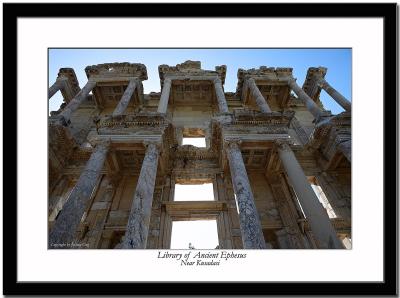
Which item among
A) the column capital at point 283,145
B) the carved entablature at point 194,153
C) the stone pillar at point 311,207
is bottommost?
the stone pillar at point 311,207

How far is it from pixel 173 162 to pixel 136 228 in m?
6.34

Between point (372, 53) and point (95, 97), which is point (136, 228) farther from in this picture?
point (95, 97)

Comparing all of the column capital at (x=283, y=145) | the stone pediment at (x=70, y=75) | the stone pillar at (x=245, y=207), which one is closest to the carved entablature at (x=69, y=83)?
the stone pediment at (x=70, y=75)

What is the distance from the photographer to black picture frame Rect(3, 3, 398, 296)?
4.56 meters

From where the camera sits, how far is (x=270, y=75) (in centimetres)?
1819

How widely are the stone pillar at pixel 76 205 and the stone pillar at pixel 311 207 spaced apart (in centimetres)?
734

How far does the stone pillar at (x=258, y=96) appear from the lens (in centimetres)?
1383

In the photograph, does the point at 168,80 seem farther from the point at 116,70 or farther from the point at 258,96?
the point at 258,96

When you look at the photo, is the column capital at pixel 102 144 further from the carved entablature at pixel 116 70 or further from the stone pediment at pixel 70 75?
the stone pediment at pixel 70 75

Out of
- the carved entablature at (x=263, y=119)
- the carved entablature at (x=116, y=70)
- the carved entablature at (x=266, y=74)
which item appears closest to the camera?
the carved entablature at (x=263, y=119)

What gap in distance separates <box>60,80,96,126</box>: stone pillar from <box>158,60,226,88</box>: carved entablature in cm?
479

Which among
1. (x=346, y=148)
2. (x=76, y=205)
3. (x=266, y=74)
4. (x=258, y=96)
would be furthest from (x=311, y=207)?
(x=266, y=74)

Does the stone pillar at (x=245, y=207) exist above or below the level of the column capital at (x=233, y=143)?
below

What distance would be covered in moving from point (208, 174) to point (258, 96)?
570 centimetres
